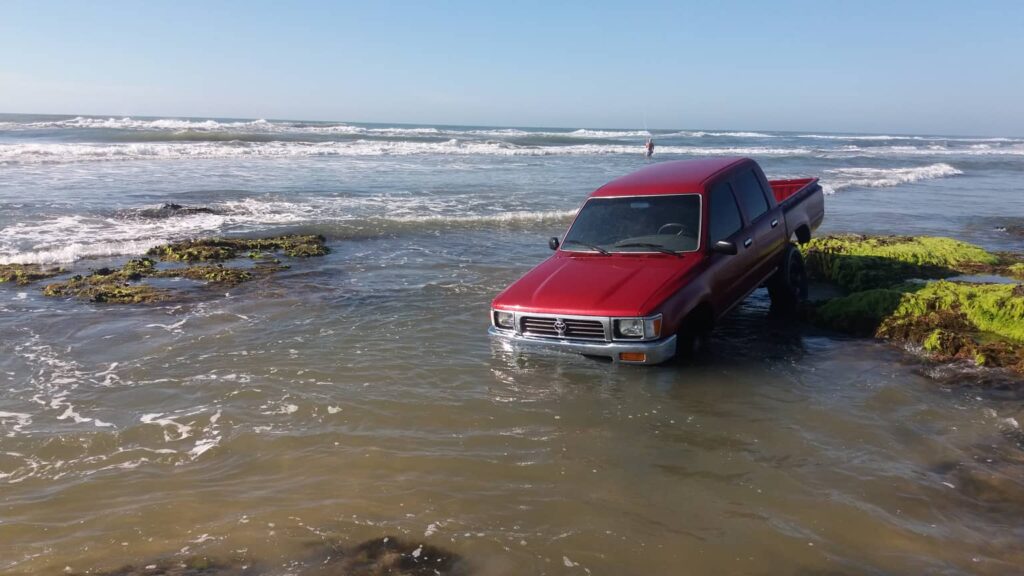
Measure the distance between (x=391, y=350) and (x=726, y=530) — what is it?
3.92 meters

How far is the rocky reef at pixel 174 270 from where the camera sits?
8797mm

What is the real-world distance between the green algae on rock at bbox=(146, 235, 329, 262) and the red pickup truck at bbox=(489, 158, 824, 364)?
6305 mm

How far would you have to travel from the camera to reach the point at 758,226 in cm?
726

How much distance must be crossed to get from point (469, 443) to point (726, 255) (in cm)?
323

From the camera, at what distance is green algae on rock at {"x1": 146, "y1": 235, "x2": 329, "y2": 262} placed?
1111cm

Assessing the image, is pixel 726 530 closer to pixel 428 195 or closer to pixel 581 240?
pixel 581 240

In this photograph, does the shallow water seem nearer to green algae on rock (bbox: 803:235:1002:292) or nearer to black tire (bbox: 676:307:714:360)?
black tire (bbox: 676:307:714:360)

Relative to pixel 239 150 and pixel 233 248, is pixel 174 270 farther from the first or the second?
pixel 239 150

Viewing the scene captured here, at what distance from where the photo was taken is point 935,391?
5.54 metres

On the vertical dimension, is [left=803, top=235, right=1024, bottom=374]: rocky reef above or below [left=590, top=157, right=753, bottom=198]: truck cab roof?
below

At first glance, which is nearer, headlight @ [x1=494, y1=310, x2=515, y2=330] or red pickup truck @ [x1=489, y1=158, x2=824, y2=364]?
red pickup truck @ [x1=489, y1=158, x2=824, y2=364]

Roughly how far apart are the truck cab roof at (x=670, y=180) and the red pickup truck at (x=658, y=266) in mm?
12

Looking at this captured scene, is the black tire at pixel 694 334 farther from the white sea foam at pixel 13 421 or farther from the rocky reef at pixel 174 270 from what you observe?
the rocky reef at pixel 174 270

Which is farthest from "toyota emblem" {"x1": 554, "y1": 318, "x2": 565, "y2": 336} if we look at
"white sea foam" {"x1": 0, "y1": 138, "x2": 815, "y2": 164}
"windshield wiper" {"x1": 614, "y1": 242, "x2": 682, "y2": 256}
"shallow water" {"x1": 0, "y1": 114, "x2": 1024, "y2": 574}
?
"white sea foam" {"x1": 0, "y1": 138, "x2": 815, "y2": 164}
